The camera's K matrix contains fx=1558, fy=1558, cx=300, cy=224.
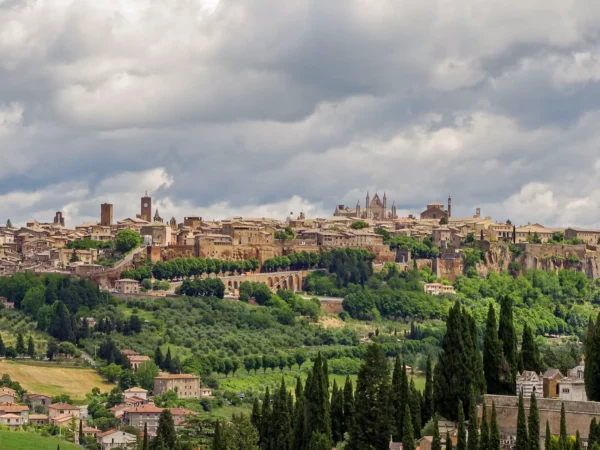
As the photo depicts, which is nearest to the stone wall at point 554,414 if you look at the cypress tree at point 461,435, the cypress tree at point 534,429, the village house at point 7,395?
the cypress tree at point 461,435

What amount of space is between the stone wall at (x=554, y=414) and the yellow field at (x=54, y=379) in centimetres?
4217

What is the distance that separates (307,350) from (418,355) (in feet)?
23.5

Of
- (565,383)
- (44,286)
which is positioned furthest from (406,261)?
(565,383)

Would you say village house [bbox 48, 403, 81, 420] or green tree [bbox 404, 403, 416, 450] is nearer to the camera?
green tree [bbox 404, 403, 416, 450]

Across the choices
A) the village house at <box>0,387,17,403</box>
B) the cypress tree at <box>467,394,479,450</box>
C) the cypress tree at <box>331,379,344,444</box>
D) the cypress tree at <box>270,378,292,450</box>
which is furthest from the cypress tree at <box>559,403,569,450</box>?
the village house at <box>0,387,17,403</box>

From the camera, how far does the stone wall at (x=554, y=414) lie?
47069 mm

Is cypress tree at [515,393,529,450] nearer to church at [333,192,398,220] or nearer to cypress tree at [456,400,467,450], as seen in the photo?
cypress tree at [456,400,467,450]

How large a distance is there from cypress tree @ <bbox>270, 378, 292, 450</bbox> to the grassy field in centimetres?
1921

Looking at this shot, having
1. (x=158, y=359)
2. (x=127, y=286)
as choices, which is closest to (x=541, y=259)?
(x=127, y=286)

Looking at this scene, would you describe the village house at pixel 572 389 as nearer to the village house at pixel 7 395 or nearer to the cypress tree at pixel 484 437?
the cypress tree at pixel 484 437

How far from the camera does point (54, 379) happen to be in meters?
89.1

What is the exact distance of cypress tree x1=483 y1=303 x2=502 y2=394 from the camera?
5222cm

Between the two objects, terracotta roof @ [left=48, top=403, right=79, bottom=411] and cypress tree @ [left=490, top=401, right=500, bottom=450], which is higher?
cypress tree @ [left=490, top=401, right=500, bottom=450]

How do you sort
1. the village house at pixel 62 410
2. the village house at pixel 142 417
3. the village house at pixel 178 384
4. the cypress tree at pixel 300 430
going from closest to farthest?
the cypress tree at pixel 300 430, the village house at pixel 142 417, the village house at pixel 62 410, the village house at pixel 178 384
